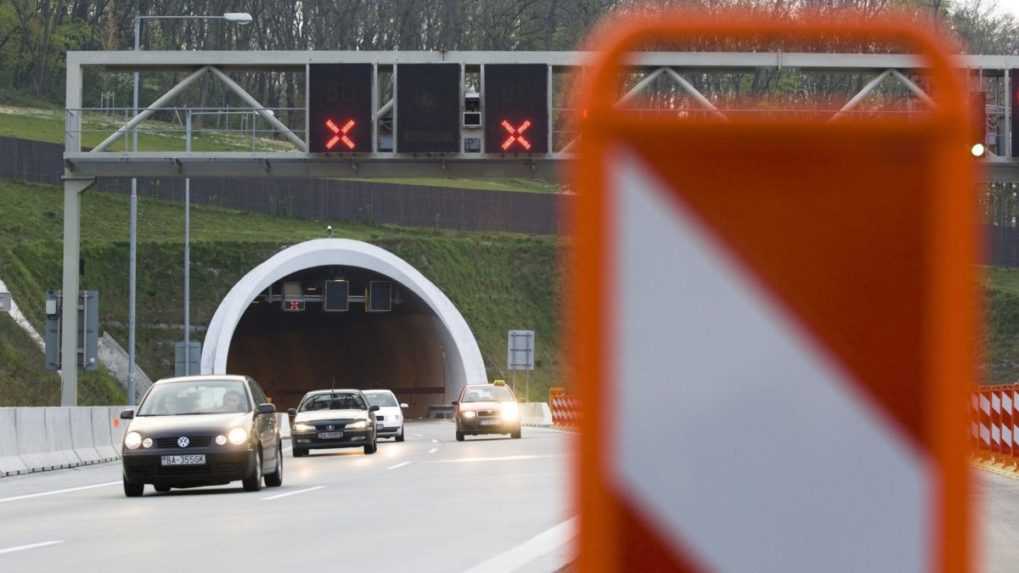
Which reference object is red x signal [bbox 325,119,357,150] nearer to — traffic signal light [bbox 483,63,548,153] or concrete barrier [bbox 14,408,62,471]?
traffic signal light [bbox 483,63,548,153]

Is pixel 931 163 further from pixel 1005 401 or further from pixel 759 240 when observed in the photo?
pixel 1005 401

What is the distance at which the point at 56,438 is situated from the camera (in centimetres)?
3519

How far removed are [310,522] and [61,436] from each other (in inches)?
705

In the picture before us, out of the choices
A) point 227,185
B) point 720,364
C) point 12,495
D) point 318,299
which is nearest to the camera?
point 720,364

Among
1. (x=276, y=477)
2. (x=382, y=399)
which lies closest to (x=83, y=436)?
(x=276, y=477)

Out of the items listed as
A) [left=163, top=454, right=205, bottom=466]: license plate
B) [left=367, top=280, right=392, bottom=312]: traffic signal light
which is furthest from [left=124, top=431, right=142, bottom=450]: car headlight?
[left=367, top=280, right=392, bottom=312]: traffic signal light

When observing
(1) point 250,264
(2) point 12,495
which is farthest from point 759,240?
(1) point 250,264

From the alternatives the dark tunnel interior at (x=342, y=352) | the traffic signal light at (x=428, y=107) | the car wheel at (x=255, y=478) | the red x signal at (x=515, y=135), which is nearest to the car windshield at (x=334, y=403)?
the traffic signal light at (x=428, y=107)

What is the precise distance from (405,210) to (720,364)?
9310 centimetres

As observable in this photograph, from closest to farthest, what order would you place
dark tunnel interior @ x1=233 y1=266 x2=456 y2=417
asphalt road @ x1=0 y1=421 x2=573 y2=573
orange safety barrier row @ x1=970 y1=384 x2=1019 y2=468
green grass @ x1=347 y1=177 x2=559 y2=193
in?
1. asphalt road @ x1=0 y1=421 x2=573 y2=573
2. orange safety barrier row @ x1=970 y1=384 x2=1019 y2=468
3. dark tunnel interior @ x1=233 y1=266 x2=456 y2=417
4. green grass @ x1=347 y1=177 x2=559 y2=193

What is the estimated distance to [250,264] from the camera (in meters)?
84.0

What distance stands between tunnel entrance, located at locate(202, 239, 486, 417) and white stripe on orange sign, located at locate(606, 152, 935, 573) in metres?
61.8

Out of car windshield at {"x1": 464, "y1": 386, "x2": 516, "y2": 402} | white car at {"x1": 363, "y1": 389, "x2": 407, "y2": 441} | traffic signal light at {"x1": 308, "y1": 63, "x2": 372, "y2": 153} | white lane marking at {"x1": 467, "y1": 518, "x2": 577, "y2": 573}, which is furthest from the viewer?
white car at {"x1": 363, "y1": 389, "x2": 407, "y2": 441}

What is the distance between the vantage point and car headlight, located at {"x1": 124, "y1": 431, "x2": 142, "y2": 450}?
25141mm
